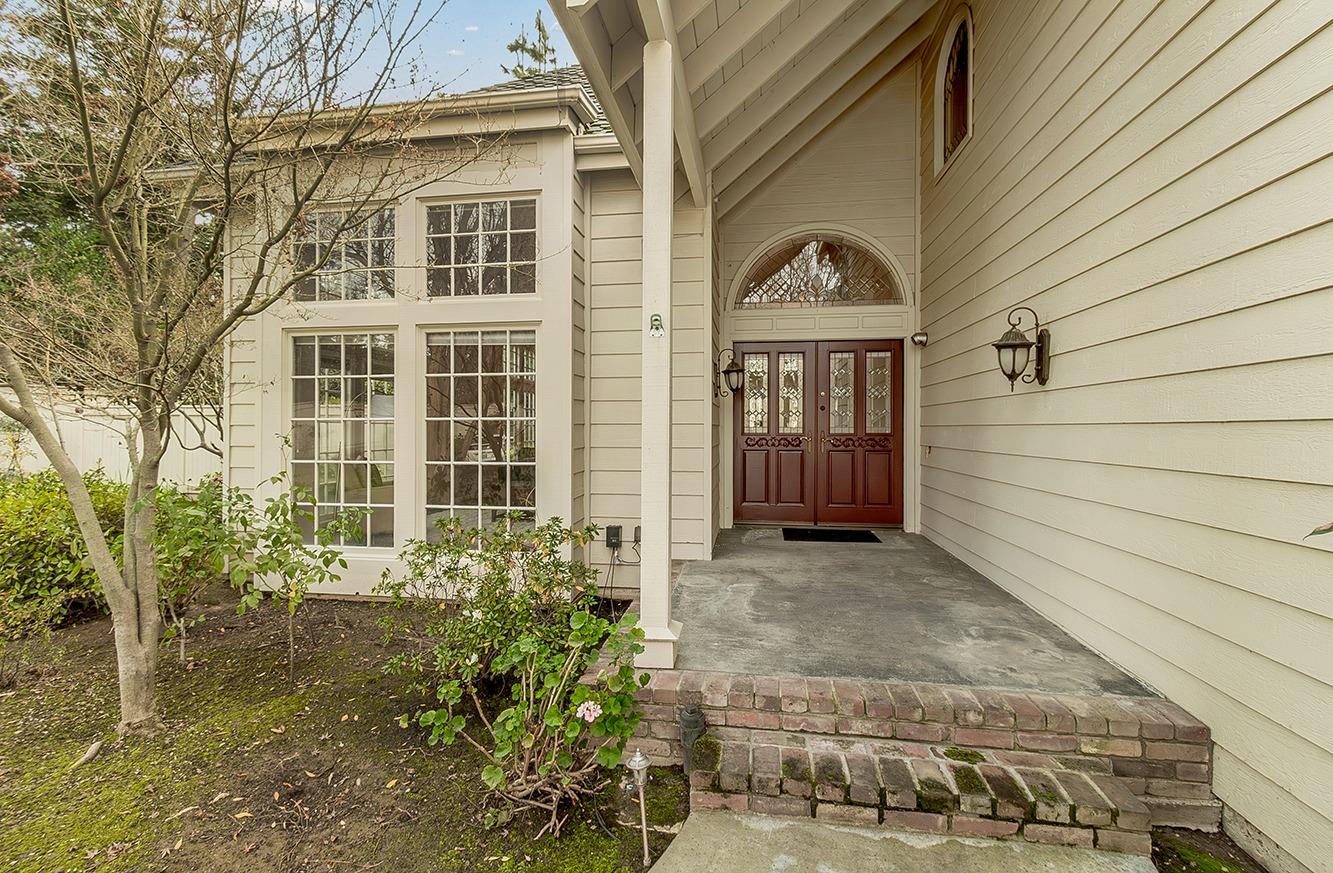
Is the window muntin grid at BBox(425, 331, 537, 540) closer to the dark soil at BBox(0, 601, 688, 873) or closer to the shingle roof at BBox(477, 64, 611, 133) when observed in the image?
the dark soil at BBox(0, 601, 688, 873)

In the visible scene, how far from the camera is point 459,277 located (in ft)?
12.2

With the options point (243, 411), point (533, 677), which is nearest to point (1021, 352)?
point (533, 677)

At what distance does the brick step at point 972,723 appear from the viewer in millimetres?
1734

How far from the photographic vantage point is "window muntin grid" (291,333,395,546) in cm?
380

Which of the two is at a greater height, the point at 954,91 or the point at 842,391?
the point at 954,91

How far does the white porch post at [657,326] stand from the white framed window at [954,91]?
273cm

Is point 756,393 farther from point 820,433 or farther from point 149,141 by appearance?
point 149,141

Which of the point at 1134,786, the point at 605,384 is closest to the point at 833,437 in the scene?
the point at 605,384

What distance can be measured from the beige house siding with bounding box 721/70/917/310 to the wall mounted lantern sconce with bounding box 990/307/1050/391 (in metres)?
2.12

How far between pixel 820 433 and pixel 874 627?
278 cm

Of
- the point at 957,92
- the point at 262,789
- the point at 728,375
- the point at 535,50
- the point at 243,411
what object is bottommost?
the point at 262,789

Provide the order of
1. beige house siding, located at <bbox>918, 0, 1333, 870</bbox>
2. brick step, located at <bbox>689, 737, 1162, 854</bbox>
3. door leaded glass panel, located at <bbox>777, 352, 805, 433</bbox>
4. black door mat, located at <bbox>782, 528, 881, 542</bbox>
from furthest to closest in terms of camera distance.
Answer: door leaded glass panel, located at <bbox>777, 352, 805, 433</bbox>
black door mat, located at <bbox>782, 528, 881, 542</bbox>
brick step, located at <bbox>689, 737, 1162, 854</bbox>
beige house siding, located at <bbox>918, 0, 1333, 870</bbox>

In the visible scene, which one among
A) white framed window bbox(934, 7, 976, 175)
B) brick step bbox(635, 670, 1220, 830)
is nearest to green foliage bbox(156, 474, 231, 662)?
brick step bbox(635, 670, 1220, 830)

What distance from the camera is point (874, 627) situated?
2559mm
